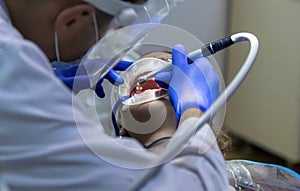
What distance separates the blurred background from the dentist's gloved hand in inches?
52.0

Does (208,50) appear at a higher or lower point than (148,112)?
higher

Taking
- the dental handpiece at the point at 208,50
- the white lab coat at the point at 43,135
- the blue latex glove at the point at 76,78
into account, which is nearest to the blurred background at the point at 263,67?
the dental handpiece at the point at 208,50

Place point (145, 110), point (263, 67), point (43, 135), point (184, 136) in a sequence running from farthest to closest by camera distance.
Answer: point (263, 67)
point (145, 110)
point (184, 136)
point (43, 135)

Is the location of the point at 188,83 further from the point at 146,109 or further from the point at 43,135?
the point at 43,135

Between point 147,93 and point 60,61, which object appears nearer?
point 60,61

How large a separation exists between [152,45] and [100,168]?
83 cm

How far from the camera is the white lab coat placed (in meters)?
0.69

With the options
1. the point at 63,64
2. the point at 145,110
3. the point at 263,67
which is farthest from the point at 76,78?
the point at 263,67

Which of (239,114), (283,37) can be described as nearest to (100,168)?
(283,37)

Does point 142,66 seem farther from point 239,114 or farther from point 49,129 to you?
point 239,114

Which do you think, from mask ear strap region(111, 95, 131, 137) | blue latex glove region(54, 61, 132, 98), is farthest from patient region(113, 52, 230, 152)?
blue latex glove region(54, 61, 132, 98)

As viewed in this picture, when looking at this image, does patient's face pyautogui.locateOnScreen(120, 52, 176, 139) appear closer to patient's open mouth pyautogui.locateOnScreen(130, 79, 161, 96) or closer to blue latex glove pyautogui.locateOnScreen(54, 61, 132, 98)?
patient's open mouth pyautogui.locateOnScreen(130, 79, 161, 96)

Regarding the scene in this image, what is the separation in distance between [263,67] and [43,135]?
2.00 m

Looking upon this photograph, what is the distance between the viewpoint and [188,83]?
3.47 ft
